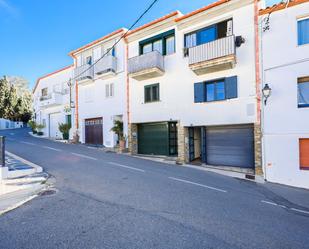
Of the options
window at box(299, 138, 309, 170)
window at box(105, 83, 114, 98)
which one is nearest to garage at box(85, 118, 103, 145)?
window at box(105, 83, 114, 98)

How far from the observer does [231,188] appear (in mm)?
7137

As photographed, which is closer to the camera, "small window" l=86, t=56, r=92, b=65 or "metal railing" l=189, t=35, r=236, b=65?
"metal railing" l=189, t=35, r=236, b=65

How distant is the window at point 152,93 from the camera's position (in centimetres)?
1305

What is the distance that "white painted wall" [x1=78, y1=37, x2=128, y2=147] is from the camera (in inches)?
594

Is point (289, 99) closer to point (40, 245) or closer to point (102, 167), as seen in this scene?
point (102, 167)

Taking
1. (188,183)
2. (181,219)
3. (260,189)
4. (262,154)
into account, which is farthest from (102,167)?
(262,154)

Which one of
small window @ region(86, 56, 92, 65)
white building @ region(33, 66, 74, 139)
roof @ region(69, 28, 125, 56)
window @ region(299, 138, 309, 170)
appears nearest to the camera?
window @ region(299, 138, 309, 170)

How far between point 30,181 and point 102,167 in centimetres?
305

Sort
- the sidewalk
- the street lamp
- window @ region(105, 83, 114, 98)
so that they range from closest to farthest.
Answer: the sidewalk → the street lamp → window @ region(105, 83, 114, 98)

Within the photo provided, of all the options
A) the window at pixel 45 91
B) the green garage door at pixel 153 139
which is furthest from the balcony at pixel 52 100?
the green garage door at pixel 153 139

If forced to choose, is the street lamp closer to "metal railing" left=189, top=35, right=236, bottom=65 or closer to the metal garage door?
the metal garage door

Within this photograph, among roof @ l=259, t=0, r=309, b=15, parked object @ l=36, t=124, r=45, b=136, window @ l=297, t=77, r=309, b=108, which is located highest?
roof @ l=259, t=0, r=309, b=15

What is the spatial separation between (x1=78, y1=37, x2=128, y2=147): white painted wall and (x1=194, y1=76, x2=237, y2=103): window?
20.6ft

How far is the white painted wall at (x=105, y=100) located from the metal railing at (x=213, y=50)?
6.46 m
